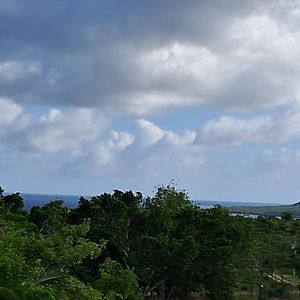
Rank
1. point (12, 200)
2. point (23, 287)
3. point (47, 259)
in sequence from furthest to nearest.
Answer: point (12, 200), point (47, 259), point (23, 287)

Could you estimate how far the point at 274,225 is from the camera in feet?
163

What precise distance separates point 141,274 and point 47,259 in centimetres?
1386

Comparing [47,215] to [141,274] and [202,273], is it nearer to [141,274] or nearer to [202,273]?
[141,274]

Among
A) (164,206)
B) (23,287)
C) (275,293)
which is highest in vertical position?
(164,206)

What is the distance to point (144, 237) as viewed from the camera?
1314 inches

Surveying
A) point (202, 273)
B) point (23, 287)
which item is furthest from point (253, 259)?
point (23, 287)

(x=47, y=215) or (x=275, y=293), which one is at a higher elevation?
(x=47, y=215)

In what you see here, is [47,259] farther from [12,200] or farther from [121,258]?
[12,200]

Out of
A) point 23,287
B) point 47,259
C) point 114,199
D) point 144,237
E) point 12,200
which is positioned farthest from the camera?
point 12,200

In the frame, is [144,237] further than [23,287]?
Yes

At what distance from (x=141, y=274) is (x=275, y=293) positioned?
443 inches

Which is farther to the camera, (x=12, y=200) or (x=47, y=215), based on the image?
(x=12, y=200)

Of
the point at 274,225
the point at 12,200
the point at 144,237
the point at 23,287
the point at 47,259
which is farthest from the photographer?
the point at 274,225

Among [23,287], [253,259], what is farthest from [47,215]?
[23,287]
